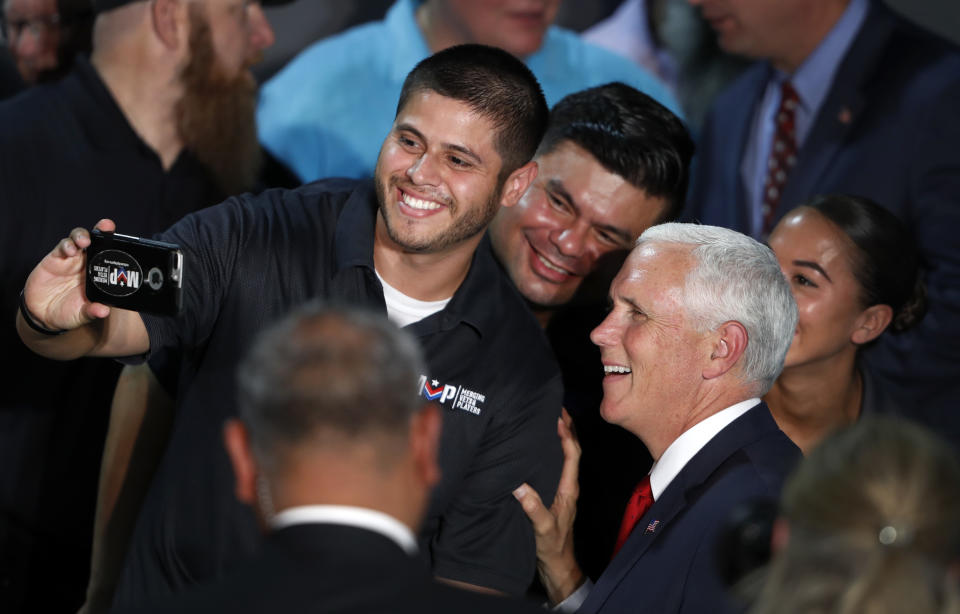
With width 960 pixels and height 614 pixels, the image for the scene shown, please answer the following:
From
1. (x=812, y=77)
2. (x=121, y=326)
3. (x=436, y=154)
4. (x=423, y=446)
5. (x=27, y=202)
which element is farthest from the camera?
(x=812, y=77)

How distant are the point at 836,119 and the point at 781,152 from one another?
278 millimetres

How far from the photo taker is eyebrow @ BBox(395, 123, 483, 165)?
8.41 ft

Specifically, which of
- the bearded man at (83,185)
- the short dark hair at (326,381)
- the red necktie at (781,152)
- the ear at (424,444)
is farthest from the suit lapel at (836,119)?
the short dark hair at (326,381)

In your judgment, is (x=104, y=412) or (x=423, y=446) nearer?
(x=423, y=446)

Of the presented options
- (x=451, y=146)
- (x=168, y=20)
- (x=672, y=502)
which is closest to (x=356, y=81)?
(x=168, y=20)

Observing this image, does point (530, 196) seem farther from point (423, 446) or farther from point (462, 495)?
point (423, 446)

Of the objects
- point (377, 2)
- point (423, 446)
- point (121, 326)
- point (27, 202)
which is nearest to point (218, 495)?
point (121, 326)

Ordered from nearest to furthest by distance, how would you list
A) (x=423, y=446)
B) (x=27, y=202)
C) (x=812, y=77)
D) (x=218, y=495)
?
(x=423, y=446) → (x=218, y=495) → (x=27, y=202) → (x=812, y=77)

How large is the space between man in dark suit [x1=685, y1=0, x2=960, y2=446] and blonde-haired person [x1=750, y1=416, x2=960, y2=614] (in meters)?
2.24

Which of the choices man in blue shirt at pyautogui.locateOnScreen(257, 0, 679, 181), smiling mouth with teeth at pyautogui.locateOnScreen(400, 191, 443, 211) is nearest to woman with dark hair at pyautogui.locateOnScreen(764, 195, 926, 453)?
smiling mouth with teeth at pyautogui.locateOnScreen(400, 191, 443, 211)

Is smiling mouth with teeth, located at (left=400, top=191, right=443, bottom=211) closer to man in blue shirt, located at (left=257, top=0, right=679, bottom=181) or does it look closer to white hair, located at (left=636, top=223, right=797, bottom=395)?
white hair, located at (left=636, top=223, right=797, bottom=395)

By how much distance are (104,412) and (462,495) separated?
1377mm

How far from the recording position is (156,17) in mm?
3564

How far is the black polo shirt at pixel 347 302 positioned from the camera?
240 cm
